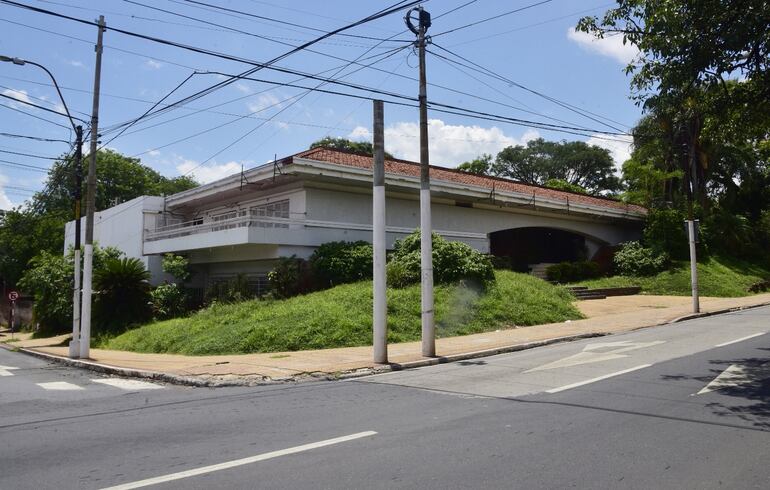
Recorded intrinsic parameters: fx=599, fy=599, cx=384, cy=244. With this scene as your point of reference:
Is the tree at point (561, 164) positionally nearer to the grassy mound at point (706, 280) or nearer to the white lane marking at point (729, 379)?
the grassy mound at point (706, 280)

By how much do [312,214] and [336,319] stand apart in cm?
775

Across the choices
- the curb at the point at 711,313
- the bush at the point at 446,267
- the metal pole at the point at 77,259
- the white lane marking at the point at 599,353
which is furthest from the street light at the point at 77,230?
the curb at the point at 711,313

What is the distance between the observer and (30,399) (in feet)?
31.2

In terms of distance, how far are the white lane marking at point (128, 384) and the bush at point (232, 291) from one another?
9.70m

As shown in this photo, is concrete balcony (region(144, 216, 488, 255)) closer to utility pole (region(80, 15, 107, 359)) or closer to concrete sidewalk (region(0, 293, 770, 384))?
utility pole (region(80, 15, 107, 359))

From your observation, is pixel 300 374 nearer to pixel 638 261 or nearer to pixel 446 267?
pixel 446 267

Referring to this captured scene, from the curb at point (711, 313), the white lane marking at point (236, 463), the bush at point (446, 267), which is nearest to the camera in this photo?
the white lane marking at point (236, 463)

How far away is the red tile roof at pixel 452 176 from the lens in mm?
24464

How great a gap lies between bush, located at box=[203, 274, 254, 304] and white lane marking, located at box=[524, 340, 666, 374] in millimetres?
13187

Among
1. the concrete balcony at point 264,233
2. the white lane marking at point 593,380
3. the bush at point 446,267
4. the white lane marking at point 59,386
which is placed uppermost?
the concrete balcony at point 264,233

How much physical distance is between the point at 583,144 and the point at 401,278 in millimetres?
46630

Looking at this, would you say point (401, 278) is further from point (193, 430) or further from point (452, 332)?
point (193, 430)

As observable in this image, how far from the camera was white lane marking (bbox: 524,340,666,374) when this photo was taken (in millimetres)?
10927

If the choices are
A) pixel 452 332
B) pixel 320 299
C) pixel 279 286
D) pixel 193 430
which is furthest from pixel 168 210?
pixel 193 430
